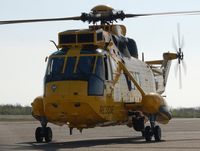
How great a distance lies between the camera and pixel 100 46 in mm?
24609

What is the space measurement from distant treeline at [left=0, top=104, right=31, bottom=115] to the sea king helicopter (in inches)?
1893

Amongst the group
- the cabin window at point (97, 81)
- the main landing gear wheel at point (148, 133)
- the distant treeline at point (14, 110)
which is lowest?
the main landing gear wheel at point (148, 133)

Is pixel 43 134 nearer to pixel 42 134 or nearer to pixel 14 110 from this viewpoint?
pixel 42 134

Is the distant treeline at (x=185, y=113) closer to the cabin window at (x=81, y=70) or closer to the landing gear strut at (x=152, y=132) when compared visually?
the landing gear strut at (x=152, y=132)

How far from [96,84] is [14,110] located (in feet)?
179

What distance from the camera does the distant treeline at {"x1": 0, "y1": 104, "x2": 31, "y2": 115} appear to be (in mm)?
74938

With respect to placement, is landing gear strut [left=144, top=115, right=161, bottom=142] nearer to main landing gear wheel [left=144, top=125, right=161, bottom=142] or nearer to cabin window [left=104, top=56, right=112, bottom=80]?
main landing gear wheel [left=144, top=125, right=161, bottom=142]

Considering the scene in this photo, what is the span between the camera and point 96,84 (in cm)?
2327

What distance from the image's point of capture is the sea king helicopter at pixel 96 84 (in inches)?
899

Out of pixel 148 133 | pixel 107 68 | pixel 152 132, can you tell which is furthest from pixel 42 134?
pixel 152 132

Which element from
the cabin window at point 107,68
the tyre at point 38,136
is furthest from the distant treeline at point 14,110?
the cabin window at point 107,68

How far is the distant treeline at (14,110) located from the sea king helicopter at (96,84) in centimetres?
4808

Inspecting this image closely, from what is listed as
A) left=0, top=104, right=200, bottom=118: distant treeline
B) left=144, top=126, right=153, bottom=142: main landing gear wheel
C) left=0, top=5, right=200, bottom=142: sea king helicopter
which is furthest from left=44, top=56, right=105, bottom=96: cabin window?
left=0, top=104, right=200, bottom=118: distant treeline

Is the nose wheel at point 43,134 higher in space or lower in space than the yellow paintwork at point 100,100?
lower
